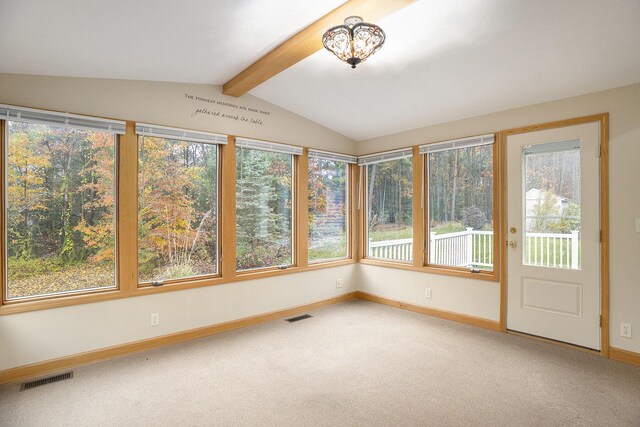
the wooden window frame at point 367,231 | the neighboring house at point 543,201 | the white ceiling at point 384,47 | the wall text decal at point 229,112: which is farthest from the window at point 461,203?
the wall text decal at point 229,112

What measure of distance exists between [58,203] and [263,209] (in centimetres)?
197

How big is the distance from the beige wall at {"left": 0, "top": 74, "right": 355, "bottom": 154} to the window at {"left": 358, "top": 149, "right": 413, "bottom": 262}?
963mm

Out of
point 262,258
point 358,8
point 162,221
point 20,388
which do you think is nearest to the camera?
point 358,8

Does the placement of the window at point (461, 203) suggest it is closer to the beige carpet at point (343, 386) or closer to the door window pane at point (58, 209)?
the beige carpet at point (343, 386)

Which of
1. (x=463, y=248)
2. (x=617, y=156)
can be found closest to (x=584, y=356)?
(x=463, y=248)

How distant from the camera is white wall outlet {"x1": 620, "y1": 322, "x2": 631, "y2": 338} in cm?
285

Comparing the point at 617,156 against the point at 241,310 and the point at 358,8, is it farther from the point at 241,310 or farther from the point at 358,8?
the point at 241,310

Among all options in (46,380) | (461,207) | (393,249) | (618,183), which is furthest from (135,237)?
(618,183)

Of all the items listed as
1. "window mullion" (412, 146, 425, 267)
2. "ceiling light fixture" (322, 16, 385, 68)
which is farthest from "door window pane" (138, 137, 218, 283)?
"window mullion" (412, 146, 425, 267)

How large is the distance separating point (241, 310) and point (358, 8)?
3126 millimetres

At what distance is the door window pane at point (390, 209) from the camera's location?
456 centimetres

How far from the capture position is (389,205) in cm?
480

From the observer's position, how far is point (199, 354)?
3043 mm

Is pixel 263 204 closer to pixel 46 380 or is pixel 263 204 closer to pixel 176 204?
pixel 176 204
